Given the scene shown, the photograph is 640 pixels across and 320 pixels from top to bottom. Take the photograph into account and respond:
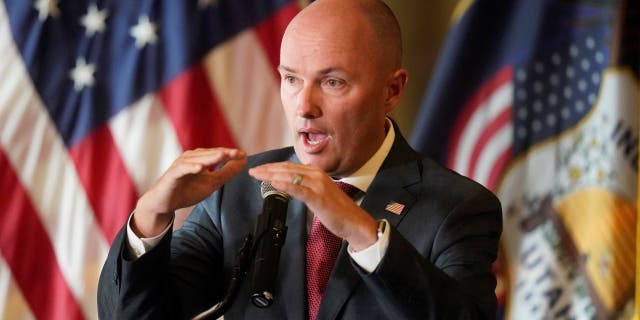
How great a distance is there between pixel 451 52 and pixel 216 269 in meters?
1.89

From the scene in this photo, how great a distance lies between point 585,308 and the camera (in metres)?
3.66

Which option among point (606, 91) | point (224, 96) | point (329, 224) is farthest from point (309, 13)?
point (606, 91)

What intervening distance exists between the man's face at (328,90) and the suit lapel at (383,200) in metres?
0.10

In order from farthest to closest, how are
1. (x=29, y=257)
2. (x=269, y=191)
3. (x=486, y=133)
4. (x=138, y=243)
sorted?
1. (x=486, y=133)
2. (x=29, y=257)
3. (x=138, y=243)
4. (x=269, y=191)

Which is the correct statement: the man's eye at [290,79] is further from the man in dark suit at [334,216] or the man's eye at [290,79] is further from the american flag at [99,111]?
the american flag at [99,111]

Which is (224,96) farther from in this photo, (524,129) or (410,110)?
(524,129)

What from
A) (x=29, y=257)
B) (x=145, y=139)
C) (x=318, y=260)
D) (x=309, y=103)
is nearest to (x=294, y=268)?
(x=318, y=260)

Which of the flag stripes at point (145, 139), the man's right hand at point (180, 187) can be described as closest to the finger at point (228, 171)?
the man's right hand at point (180, 187)

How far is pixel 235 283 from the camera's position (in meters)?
1.80

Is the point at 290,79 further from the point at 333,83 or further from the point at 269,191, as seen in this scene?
the point at 269,191

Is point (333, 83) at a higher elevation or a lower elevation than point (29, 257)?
higher

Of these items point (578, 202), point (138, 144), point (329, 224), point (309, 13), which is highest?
point (309, 13)

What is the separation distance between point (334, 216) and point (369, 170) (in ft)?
1.57

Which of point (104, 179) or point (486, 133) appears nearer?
point (104, 179)
